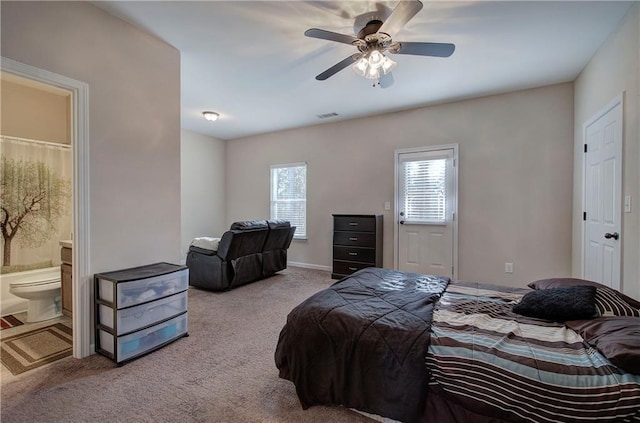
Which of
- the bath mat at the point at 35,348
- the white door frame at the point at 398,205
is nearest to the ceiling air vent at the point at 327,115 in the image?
the white door frame at the point at 398,205

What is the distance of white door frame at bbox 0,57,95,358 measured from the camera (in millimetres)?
2180

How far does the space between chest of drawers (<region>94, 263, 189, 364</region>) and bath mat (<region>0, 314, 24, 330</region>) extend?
1415mm

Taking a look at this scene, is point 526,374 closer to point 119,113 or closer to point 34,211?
point 119,113

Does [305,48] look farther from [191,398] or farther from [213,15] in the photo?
[191,398]

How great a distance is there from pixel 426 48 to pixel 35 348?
13.4 ft

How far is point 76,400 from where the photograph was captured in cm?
177

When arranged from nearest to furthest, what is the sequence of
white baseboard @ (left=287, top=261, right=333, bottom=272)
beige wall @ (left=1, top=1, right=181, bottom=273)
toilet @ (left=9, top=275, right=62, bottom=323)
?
1. beige wall @ (left=1, top=1, right=181, bottom=273)
2. toilet @ (left=9, top=275, right=62, bottom=323)
3. white baseboard @ (left=287, top=261, right=333, bottom=272)

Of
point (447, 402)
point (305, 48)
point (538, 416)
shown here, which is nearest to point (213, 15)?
point (305, 48)

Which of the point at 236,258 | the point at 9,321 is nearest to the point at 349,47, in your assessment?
the point at 236,258

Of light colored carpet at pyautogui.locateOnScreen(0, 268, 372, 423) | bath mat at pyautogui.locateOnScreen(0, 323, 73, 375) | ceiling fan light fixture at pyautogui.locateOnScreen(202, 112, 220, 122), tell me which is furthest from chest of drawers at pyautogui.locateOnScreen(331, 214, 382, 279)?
bath mat at pyautogui.locateOnScreen(0, 323, 73, 375)

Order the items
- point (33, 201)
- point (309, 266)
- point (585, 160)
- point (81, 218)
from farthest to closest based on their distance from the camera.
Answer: point (309, 266) → point (33, 201) → point (585, 160) → point (81, 218)

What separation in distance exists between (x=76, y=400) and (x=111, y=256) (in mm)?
1048

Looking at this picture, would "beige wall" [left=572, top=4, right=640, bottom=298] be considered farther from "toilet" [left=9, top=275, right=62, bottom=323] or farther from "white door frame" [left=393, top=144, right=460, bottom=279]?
"toilet" [left=9, top=275, right=62, bottom=323]

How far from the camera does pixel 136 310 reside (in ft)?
7.39
